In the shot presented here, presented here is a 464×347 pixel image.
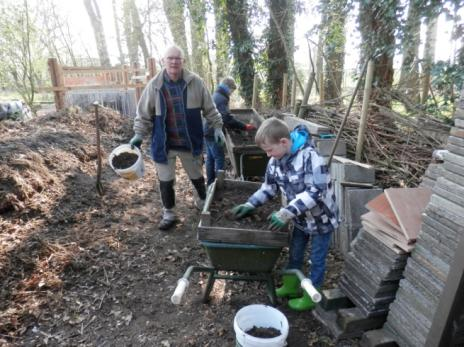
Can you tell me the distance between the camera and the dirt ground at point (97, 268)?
2.84m

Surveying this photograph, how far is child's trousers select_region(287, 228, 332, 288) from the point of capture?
9.27ft

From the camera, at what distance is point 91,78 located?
1033 centimetres

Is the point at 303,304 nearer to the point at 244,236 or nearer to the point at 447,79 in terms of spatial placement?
the point at 244,236

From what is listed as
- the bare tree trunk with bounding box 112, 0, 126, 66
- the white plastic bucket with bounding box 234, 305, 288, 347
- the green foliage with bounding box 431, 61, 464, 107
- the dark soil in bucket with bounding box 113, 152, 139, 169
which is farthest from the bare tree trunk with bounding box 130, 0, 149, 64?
the white plastic bucket with bounding box 234, 305, 288, 347

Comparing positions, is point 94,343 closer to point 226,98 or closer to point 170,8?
point 226,98

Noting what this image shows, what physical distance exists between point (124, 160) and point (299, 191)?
2544 mm

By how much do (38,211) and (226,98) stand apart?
304 centimetres

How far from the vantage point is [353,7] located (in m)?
6.18

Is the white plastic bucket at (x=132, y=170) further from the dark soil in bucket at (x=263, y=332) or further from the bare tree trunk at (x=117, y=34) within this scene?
the bare tree trunk at (x=117, y=34)

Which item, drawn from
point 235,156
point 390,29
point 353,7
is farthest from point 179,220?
point 353,7

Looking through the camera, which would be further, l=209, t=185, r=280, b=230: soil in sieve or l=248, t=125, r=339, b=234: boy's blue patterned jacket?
l=209, t=185, r=280, b=230: soil in sieve

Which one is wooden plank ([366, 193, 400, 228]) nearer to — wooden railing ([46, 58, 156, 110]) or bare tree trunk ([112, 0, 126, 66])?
wooden railing ([46, 58, 156, 110])

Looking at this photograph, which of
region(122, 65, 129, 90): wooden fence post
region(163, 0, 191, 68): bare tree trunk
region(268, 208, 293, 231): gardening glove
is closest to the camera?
region(268, 208, 293, 231): gardening glove

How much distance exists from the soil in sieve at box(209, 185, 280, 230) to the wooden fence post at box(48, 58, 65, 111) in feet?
26.6
